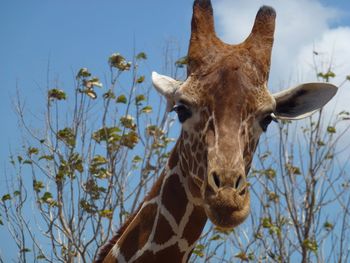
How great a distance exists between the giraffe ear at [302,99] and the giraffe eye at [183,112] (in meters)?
0.71

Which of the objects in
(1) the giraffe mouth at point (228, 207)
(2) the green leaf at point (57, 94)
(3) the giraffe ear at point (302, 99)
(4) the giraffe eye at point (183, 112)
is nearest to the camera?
(1) the giraffe mouth at point (228, 207)

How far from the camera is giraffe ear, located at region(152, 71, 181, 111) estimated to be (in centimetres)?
442

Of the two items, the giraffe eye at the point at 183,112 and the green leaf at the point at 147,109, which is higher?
the green leaf at the point at 147,109

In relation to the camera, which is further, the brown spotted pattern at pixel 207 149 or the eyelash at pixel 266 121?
the eyelash at pixel 266 121

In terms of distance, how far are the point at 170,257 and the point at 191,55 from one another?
1.38 m

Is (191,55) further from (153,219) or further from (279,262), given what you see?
(279,262)

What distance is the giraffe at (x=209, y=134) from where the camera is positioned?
351cm

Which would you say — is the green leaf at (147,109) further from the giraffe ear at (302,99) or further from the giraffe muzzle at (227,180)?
the giraffe muzzle at (227,180)

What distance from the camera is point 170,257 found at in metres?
4.12

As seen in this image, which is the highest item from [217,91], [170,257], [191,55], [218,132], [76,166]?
[76,166]

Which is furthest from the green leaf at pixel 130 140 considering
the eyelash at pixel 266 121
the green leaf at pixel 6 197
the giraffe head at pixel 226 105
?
the eyelash at pixel 266 121

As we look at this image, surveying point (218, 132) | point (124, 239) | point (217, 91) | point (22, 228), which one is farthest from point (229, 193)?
point (22, 228)

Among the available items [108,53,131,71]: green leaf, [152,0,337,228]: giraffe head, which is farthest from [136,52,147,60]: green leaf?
[152,0,337,228]: giraffe head

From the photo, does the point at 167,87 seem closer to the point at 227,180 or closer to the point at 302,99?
the point at 302,99
